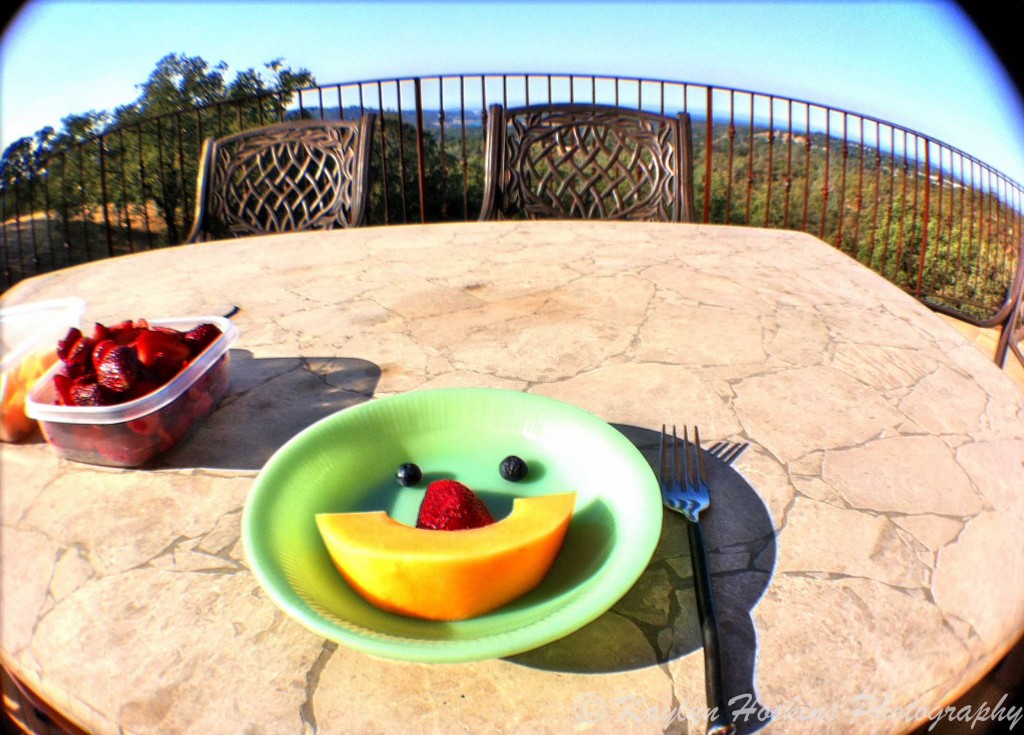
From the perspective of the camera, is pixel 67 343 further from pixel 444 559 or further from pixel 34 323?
pixel 444 559

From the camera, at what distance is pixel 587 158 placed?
7.59 feet

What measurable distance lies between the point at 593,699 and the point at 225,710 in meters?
0.33

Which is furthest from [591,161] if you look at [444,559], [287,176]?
[444,559]

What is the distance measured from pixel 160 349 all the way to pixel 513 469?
1.78 ft

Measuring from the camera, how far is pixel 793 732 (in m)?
0.58

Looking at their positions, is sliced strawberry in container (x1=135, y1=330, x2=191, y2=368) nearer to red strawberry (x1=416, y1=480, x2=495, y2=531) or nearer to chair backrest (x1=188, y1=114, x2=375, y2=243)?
red strawberry (x1=416, y1=480, x2=495, y2=531)

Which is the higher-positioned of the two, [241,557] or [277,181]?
[277,181]

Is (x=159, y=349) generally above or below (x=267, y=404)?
above

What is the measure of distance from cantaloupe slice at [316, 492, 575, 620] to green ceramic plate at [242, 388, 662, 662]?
18 millimetres

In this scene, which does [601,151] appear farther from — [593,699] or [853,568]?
[593,699]

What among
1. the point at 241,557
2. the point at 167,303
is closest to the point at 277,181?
the point at 167,303

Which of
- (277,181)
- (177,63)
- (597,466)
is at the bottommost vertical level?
(597,466)

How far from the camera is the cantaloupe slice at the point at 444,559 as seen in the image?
23.0 inches

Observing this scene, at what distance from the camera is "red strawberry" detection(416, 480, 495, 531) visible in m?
0.69
